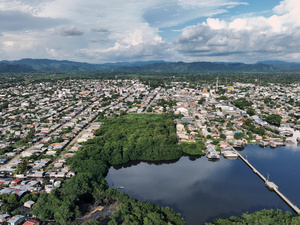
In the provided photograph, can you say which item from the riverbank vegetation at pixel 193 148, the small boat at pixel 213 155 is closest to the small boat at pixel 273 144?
the small boat at pixel 213 155

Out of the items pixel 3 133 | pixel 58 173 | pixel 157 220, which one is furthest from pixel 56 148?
pixel 157 220

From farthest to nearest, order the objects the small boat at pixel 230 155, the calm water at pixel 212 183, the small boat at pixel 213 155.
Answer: the small boat at pixel 230 155 < the small boat at pixel 213 155 < the calm water at pixel 212 183

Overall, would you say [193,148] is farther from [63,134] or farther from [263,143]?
[63,134]

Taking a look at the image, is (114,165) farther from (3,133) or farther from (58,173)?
(3,133)

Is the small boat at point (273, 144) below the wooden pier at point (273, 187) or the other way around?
the other way around

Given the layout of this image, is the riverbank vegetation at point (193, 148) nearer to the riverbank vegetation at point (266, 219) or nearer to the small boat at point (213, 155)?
the small boat at point (213, 155)

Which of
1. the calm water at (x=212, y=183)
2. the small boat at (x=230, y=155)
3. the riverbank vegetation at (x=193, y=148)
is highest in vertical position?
the riverbank vegetation at (x=193, y=148)

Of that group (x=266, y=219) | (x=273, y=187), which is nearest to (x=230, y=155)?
(x=273, y=187)
